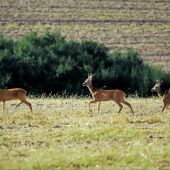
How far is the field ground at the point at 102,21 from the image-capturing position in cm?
4503

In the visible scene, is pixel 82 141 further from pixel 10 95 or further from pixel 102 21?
pixel 102 21

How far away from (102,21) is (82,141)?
49.4 metres

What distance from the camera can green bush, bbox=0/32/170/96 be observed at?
23922mm

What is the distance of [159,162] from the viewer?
5.21 m

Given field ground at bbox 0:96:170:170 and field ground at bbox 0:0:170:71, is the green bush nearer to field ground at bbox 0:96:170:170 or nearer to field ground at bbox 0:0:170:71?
field ground at bbox 0:96:170:170

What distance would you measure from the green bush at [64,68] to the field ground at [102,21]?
13.6 metres

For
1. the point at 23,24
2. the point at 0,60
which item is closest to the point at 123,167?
the point at 0,60

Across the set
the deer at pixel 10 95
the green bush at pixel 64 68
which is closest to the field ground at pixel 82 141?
A: the deer at pixel 10 95

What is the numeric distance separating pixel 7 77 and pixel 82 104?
41.0 feet

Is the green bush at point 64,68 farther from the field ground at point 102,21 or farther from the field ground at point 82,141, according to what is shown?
the field ground at point 102,21

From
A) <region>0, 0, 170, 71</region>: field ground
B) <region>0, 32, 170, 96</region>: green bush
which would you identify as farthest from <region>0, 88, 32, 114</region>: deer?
<region>0, 0, 170, 71</region>: field ground

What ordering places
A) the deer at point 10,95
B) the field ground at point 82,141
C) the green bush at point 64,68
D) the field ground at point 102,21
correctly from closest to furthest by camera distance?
the field ground at point 82,141, the deer at point 10,95, the green bush at point 64,68, the field ground at point 102,21

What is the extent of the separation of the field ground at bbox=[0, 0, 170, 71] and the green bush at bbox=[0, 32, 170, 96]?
1358 cm

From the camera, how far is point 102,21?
53906mm
